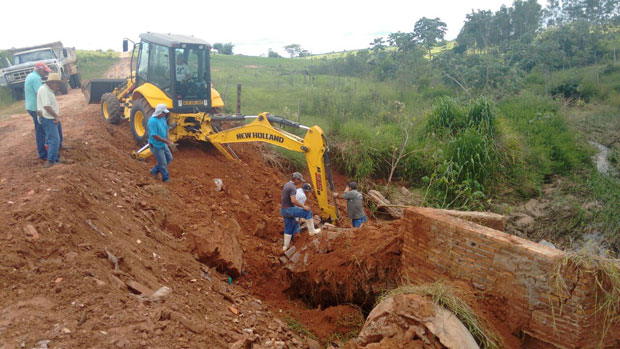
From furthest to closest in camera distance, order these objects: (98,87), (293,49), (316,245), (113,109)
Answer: (293,49)
(98,87)
(113,109)
(316,245)

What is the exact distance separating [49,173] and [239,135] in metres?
3.46

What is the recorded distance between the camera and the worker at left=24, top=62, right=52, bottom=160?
23.1ft

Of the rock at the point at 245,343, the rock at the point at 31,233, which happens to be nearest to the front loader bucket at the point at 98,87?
the rock at the point at 31,233

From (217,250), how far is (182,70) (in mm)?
4724

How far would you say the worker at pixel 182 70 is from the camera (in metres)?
9.67

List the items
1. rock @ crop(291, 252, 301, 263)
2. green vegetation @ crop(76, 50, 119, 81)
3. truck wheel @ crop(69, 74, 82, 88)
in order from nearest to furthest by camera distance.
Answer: rock @ crop(291, 252, 301, 263)
truck wheel @ crop(69, 74, 82, 88)
green vegetation @ crop(76, 50, 119, 81)

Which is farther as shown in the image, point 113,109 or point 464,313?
point 113,109

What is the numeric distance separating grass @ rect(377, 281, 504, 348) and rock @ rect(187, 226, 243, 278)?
3.02 metres

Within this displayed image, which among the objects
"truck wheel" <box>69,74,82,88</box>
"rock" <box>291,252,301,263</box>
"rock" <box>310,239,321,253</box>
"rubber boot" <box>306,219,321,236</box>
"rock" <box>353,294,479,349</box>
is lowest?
"rock" <box>291,252,301,263</box>

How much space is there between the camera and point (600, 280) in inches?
159

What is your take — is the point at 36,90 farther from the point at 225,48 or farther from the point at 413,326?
the point at 225,48

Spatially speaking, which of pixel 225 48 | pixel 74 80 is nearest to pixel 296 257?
pixel 74 80

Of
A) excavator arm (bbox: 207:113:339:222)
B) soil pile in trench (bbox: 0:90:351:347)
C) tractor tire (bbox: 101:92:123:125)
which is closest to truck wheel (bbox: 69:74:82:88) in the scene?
tractor tire (bbox: 101:92:123:125)

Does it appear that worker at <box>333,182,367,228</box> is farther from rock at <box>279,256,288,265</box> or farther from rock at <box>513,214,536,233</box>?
rock at <box>513,214,536,233</box>
